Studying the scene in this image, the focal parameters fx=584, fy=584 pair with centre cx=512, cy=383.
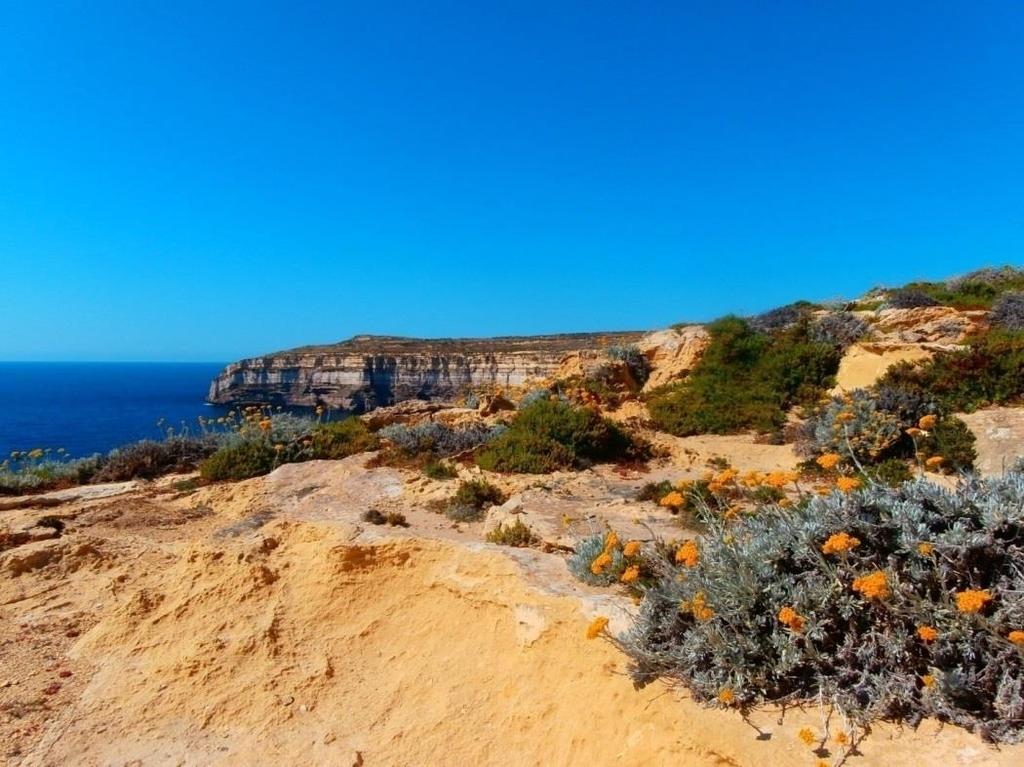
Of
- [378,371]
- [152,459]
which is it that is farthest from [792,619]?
[378,371]

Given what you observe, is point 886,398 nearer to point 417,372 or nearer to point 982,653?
point 982,653

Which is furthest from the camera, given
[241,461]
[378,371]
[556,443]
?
[378,371]

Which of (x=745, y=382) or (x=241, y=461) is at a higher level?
(x=745, y=382)

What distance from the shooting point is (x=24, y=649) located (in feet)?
16.8

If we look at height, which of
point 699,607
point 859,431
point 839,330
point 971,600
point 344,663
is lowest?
point 344,663

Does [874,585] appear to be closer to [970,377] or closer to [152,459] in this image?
[970,377]

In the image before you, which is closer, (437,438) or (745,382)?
(437,438)

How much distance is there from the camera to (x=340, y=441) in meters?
11.1

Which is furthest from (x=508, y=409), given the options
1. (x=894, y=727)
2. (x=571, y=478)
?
(x=894, y=727)

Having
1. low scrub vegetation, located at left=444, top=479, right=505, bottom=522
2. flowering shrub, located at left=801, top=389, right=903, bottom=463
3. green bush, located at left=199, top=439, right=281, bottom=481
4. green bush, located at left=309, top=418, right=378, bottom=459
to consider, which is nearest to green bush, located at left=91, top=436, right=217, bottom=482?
green bush, located at left=199, top=439, right=281, bottom=481

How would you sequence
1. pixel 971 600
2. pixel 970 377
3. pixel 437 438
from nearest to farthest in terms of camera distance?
pixel 971 600 < pixel 437 438 < pixel 970 377

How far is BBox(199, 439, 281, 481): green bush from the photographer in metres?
9.63

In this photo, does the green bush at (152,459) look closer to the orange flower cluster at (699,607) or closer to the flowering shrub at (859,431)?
the orange flower cluster at (699,607)

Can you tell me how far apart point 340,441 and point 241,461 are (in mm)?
1774
